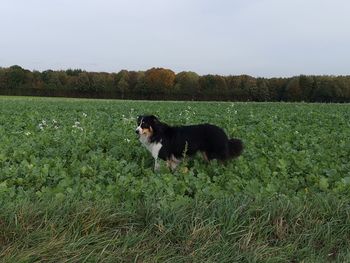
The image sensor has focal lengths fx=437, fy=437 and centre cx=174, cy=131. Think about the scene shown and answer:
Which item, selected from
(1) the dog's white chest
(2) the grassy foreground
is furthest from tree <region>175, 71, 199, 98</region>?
(2) the grassy foreground

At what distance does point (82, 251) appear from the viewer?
3268 millimetres

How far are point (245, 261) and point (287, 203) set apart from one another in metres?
0.95

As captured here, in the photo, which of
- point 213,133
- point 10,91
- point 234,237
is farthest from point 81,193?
point 10,91

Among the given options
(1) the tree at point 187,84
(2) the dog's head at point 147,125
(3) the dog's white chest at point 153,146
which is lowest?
(3) the dog's white chest at point 153,146

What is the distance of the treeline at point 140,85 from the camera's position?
2598 inches

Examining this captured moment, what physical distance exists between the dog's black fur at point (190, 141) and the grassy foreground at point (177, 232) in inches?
134

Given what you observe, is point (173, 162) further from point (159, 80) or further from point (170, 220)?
point (159, 80)

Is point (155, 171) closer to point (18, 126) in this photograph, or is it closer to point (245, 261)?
point (245, 261)

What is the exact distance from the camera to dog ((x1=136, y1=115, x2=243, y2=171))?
24.6ft

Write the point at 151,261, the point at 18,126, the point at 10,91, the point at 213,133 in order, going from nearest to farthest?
the point at 151,261, the point at 213,133, the point at 18,126, the point at 10,91

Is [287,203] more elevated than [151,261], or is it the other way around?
[287,203]

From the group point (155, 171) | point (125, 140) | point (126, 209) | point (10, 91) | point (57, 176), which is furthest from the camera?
point (10, 91)

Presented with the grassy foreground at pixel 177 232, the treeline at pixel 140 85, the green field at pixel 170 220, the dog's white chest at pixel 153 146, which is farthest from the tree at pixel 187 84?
the grassy foreground at pixel 177 232

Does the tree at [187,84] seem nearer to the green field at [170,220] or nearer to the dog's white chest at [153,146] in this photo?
the dog's white chest at [153,146]
